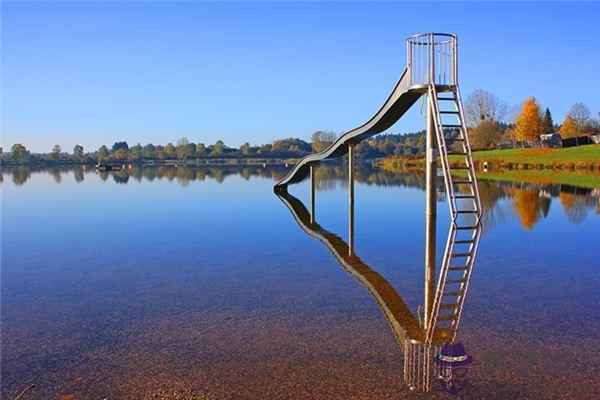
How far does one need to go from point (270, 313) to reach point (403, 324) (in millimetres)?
2258

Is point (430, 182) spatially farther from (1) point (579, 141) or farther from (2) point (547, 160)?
(1) point (579, 141)

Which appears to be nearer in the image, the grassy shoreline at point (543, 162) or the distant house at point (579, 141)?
the grassy shoreline at point (543, 162)

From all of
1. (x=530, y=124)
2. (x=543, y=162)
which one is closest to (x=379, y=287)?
(x=543, y=162)

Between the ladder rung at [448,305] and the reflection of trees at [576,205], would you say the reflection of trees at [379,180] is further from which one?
the ladder rung at [448,305]

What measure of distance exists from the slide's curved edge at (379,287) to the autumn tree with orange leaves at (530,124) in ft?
257

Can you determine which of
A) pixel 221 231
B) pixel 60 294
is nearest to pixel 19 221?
pixel 221 231

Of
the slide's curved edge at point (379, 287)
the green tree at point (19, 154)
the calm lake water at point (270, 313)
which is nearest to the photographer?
the calm lake water at point (270, 313)

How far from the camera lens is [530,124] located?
8681 centimetres

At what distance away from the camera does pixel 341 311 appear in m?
8.67

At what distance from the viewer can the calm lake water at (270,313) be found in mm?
6086

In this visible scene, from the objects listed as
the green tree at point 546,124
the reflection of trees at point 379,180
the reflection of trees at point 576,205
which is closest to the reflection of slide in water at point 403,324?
the reflection of trees at point 576,205

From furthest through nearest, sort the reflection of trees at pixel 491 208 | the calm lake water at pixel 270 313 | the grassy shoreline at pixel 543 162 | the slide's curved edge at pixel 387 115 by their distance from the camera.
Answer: the grassy shoreline at pixel 543 162, the reflection of trees at pixel 491 208, the slide's curved edge at pixel 387 115, the calm lake water at pixel 270 313

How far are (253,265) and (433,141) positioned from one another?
6075mm

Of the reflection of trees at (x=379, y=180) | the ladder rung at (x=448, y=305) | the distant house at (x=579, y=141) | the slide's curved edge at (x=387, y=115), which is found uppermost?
the distant house at (x=579, y=141)
